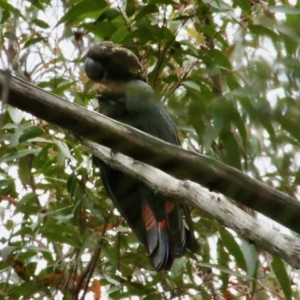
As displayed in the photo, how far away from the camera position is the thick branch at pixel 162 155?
2.52ft

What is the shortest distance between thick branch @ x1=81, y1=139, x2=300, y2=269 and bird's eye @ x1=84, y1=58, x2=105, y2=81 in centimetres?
63

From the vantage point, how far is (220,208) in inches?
50.8

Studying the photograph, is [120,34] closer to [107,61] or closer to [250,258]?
[107,61]

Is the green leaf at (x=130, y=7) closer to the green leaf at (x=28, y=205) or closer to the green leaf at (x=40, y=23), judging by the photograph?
the green leaf at (x=40, y=23)

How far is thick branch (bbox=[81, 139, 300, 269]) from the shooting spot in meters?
1.10

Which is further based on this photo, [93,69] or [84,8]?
[93,69]

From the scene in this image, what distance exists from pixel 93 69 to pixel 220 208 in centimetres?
123

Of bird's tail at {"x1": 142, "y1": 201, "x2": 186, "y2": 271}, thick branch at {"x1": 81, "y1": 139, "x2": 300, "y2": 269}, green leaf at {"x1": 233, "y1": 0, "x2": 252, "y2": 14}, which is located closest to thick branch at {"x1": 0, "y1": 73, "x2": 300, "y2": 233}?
thick branch at {"x1": 81, "y1": 139, "x2": 300, "y2": 269}

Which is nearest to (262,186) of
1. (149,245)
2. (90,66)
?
(149,245)

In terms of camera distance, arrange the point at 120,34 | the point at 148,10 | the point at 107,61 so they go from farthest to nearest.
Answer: the point at 107,61 < the point at 120,34 < the point at 148,10

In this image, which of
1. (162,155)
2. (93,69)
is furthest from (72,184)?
→ (162,155)

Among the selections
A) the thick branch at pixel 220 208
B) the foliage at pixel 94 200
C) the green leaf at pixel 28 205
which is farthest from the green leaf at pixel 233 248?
the green leaf at pixel 28 205

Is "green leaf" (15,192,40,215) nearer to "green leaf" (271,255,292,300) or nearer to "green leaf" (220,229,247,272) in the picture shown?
"green leaf" (220,229,247,272)

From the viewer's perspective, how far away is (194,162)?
0.80m
